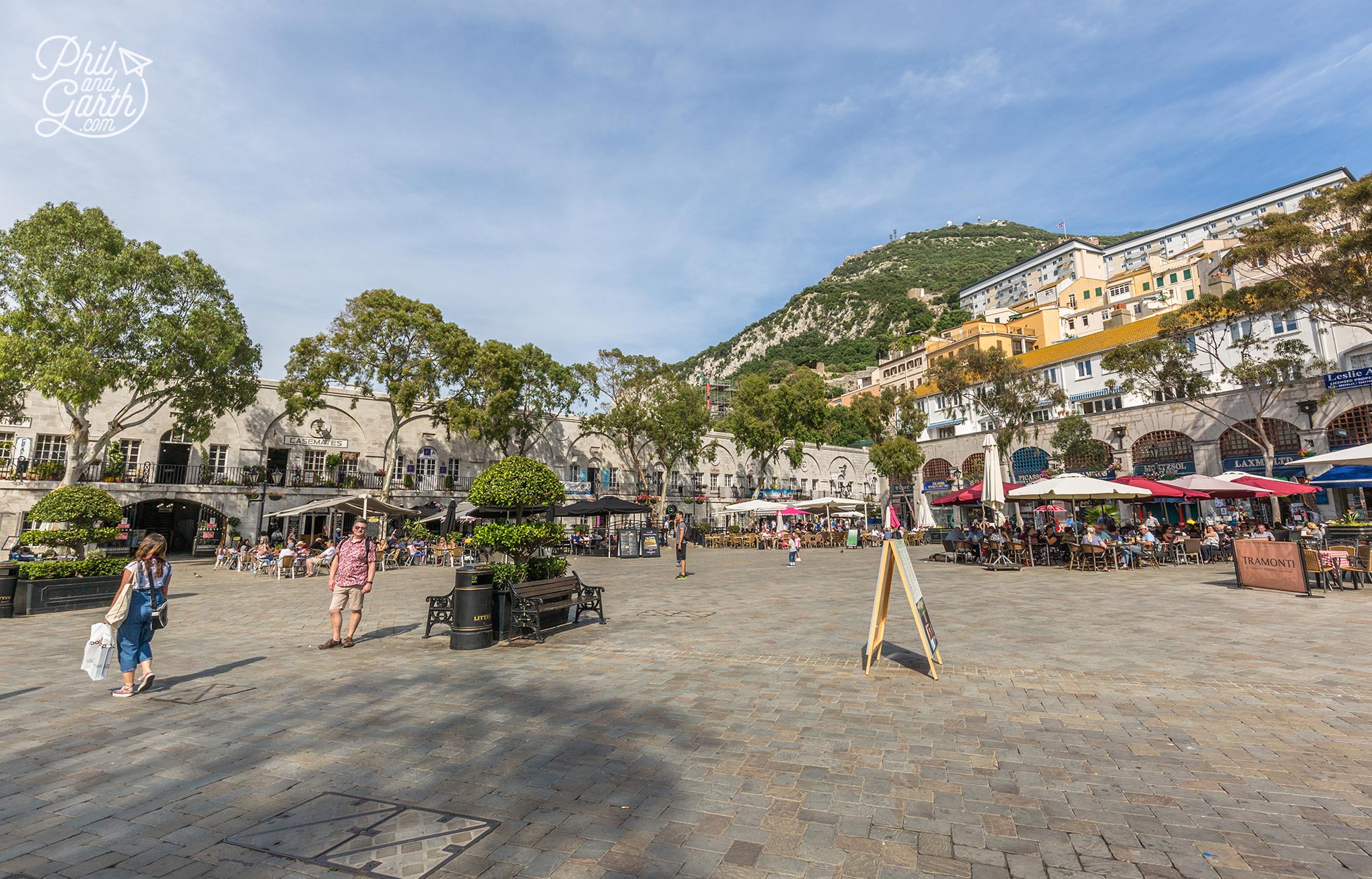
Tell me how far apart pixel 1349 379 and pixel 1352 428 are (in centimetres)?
232

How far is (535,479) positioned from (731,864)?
7594 mm

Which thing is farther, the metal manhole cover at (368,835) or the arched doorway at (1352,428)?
the arched doorway at (1352,428)

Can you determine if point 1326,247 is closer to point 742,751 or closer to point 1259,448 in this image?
point 1259,448

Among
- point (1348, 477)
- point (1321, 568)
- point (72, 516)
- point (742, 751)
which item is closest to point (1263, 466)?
point (1348, 477)

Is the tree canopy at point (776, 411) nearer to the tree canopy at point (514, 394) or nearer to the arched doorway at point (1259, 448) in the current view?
the tree canopy at point (514, 394)

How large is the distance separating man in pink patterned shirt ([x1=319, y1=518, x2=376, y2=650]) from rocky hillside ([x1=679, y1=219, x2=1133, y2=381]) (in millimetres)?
89597

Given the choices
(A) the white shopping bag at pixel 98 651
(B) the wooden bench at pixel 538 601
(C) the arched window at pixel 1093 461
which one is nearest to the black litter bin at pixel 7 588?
(A) the white shopping bag at pixel 98 651

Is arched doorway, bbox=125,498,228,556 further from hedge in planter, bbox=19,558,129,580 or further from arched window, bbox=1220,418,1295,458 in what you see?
arched window, bbox=1220,418,1295,458

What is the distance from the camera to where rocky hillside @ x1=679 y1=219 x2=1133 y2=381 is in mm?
117000

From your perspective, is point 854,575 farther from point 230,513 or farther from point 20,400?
point 20,400

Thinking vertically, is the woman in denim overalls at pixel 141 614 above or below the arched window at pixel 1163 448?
below

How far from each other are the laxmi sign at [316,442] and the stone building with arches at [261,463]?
4 cm

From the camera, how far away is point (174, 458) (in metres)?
29.9

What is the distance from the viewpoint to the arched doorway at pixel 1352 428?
28031 mm
